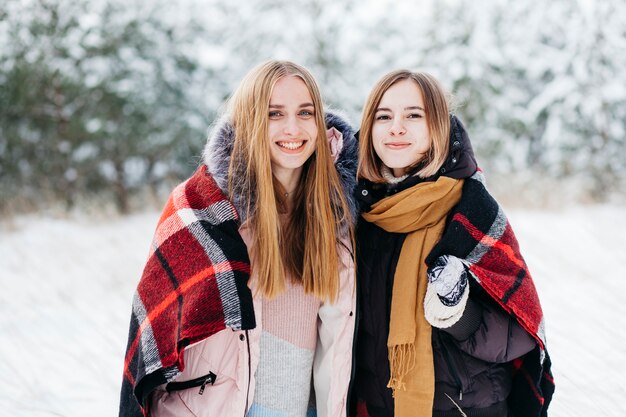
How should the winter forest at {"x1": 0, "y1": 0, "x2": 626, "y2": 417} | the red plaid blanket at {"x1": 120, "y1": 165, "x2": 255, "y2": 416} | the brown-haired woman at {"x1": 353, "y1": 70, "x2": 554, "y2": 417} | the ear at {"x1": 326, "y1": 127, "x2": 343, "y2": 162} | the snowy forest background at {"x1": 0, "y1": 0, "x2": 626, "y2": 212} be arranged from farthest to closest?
the snowy forest background at {"x1": 0, "y1": 0, "x2": 626, "y2": 212}
the winter forest at {"x1": 0, "y1": 0, "x2": 626, "y2": 417}
the ear at {"x1": 326, "y1": 127, "x2": 343, "y2": 162}
the brown-haired woman at {"x1": 353, "y1": 70, "x2": 554, "y2": 417}
the red plaid blanket at {"x1": 120, "y1": 165, "x2": 255, "y2": 416}

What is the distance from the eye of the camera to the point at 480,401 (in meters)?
2.04

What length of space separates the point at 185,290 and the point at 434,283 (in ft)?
2.94

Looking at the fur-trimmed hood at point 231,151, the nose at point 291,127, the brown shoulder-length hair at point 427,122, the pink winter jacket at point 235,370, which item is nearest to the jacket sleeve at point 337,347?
the pink winter jacket at point 235,370

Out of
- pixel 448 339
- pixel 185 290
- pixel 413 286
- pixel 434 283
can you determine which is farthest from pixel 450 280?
pixel 185 290

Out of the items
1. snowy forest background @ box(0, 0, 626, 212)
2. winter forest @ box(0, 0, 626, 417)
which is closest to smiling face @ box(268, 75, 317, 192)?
winter forest @ box(0, 0, 626, 417)

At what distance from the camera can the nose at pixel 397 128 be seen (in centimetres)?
215

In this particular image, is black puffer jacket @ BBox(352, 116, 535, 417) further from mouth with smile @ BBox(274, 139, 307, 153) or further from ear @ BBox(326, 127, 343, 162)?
mouth with smile @ BBox(274, 139, 307, 153)

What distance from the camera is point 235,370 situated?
77.1 inches

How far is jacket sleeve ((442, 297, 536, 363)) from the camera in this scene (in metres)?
1.98

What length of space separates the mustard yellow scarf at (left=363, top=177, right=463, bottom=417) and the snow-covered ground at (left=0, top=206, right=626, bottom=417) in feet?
3.41

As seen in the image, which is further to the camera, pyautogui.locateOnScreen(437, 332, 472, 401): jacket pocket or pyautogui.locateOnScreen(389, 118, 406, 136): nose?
pyautogui.locateOnScreen(389, 118, 406, 136): nose

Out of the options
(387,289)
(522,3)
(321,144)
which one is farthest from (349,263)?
(522,3)

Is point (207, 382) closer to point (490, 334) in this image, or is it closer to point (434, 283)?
point (434, 283)

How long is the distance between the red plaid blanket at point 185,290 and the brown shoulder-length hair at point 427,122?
2.15 ft
